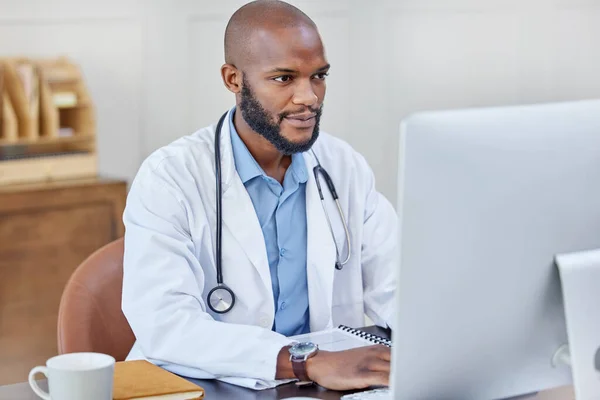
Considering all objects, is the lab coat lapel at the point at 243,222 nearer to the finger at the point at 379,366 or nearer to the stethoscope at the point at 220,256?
the stethoscope at the point at 220,256

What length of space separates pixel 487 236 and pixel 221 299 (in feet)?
2.83

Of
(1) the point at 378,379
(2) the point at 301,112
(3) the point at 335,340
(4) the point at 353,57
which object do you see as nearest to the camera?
(1) the point at 378,379

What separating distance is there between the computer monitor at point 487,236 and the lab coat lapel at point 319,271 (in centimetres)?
82

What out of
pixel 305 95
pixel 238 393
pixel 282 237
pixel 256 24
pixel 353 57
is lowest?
pixel 238 393

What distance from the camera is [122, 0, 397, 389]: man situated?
5.58 ft

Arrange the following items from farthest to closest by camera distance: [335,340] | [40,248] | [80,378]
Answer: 1. [40,248]
2. [335,340]
3. [80,378]

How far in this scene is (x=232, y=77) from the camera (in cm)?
205

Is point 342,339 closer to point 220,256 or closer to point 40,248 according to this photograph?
point 220,256

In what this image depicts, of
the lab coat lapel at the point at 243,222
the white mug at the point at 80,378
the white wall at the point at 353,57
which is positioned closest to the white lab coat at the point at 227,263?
the lab coat lapel at the point at 243,222

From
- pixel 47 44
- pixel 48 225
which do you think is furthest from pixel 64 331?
pixel 47 44

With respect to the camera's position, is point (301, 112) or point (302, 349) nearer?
point (302, 349)

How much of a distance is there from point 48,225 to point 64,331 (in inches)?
56.6

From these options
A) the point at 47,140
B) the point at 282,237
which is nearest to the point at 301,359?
the point at 282,237

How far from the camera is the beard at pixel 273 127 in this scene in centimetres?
193
